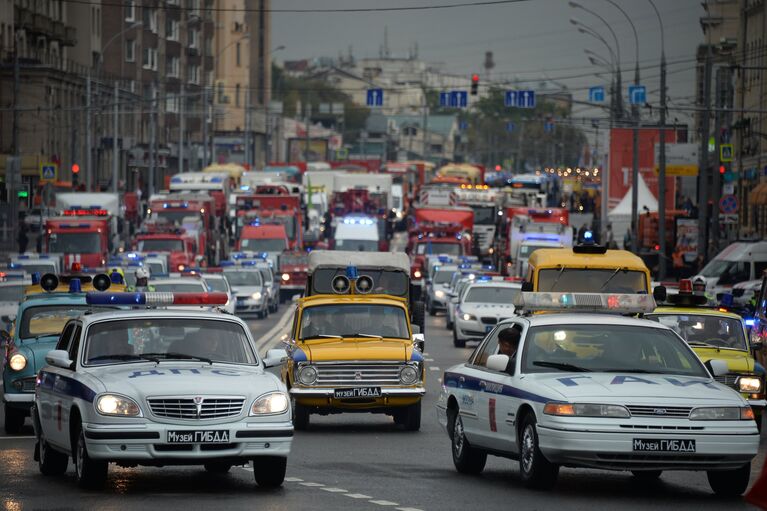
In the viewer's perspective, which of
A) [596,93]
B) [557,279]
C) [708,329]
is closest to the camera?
[708,329]

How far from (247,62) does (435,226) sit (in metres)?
93.2

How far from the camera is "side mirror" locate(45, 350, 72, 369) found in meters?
14.2

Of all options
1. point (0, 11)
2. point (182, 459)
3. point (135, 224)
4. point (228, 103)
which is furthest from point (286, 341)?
point (228, 103)

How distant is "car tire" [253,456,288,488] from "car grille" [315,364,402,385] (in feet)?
19.0

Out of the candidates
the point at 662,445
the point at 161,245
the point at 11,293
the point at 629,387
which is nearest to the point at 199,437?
the point at 629,387

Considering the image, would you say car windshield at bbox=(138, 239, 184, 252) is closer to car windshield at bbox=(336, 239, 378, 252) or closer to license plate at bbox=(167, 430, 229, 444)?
car windshield at bbox=(336, 239, 378, 252)

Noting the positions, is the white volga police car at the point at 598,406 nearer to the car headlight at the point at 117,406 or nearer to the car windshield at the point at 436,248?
the car headlight at the point at 117,406

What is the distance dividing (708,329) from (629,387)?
27.5ft

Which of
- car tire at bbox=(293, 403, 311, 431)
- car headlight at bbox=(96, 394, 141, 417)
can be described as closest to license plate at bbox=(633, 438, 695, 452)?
car headlight at bbox=(96, 394, 141, 417)

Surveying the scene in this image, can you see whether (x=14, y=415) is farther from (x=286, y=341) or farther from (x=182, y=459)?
(x=182, y=459)

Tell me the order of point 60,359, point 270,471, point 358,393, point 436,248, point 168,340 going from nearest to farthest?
point 270,471 < point 60,359 < point 168,340 < point 358,393 < point 436,248

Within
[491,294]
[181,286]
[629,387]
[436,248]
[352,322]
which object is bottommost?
[436,248]

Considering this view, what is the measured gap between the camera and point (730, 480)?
1355 centimetres

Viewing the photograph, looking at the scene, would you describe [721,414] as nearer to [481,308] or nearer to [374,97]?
[481,308]
